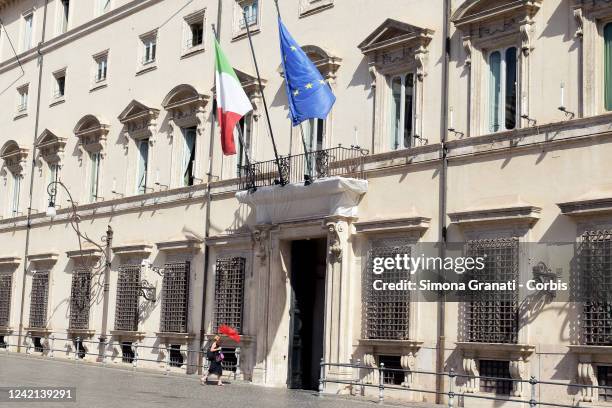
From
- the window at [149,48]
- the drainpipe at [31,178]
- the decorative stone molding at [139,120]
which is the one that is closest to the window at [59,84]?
the drainpipe at [31,178]

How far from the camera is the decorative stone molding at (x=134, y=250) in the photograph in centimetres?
2994

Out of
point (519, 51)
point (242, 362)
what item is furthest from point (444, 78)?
point (242, 362)

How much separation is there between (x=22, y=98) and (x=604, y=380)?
28858 millimetres

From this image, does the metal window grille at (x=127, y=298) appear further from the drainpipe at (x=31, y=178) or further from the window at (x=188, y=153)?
the drainpipe at (x=31, y=178)

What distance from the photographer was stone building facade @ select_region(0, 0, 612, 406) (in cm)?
1886

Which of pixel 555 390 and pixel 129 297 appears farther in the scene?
pixel 129 297

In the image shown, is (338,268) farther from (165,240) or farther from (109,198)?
(109,198)

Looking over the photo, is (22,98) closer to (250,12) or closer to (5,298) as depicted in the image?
(5,298)

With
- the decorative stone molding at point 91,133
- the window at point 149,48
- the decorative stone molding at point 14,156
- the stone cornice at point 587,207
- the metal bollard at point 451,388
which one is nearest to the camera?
the stone cornice at point 587,207

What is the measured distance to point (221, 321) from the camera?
2642 centimetres

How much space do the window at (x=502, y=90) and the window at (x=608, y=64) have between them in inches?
83.5

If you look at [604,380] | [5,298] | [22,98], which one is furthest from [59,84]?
[604,380]

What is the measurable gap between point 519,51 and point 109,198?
1691 centimetres

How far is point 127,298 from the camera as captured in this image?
30.4 m
